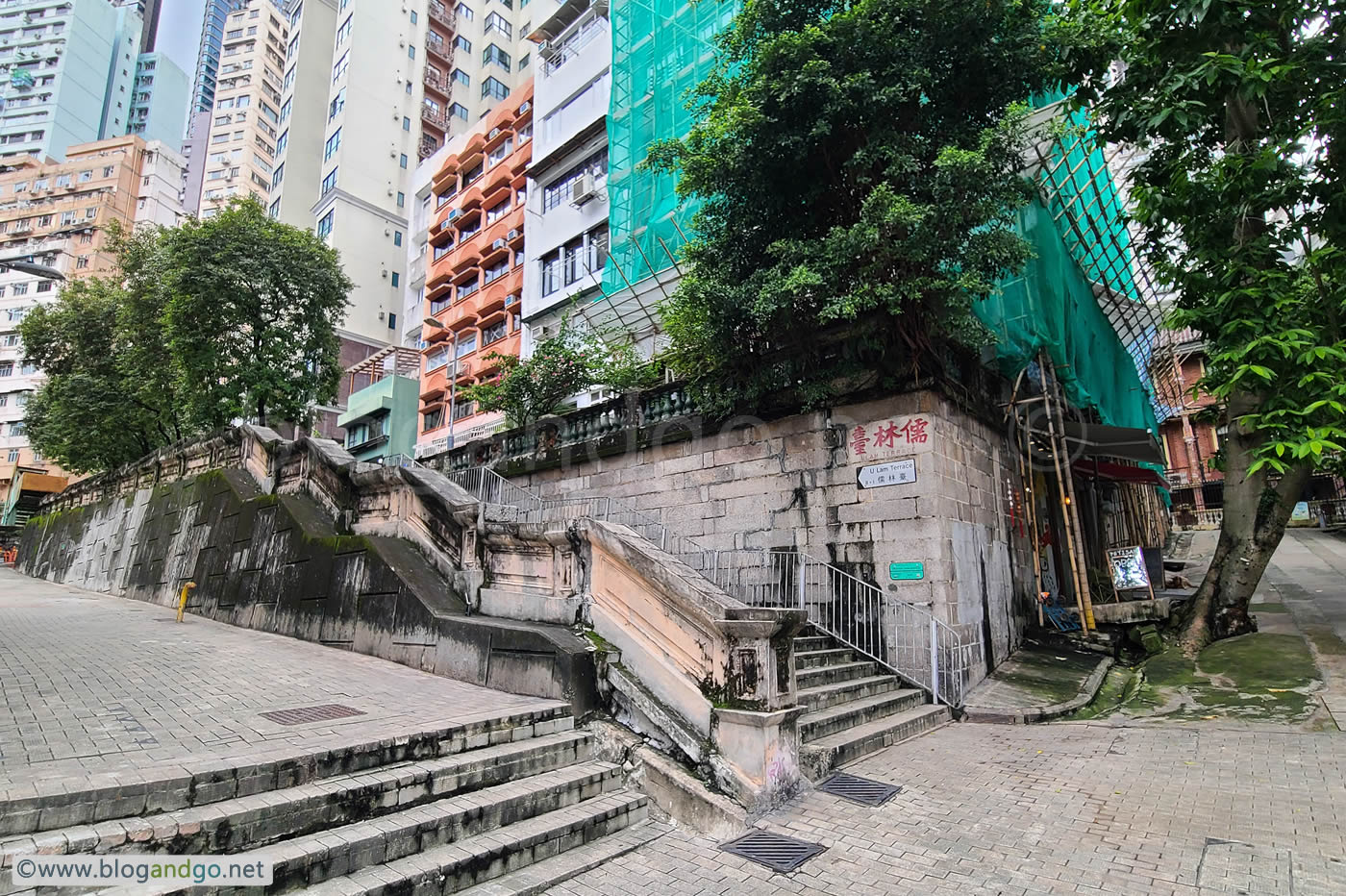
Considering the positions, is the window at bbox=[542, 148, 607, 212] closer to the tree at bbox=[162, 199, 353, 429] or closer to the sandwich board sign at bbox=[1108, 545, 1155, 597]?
the tree at bbox=[162, 199, 353, 429]

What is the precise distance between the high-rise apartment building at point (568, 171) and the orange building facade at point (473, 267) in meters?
2.85

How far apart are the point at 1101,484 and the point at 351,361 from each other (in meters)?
41.5

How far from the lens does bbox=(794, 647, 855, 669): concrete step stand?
756 centimetres

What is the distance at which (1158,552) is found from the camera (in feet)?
45.6

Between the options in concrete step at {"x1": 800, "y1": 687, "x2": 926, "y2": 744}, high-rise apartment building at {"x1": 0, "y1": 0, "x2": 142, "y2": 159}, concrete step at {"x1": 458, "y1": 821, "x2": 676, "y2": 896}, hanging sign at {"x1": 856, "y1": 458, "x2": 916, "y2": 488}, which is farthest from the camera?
high-rise apartment building at {"x1": 0, "y1": 0, "x2": 142, "y2": 159}

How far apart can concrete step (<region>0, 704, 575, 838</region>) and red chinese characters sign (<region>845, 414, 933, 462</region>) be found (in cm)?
613

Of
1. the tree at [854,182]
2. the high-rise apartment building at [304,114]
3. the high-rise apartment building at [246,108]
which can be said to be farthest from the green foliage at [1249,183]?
the high-rise apartment building at [246,108]

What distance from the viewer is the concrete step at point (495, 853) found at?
10.9 ft

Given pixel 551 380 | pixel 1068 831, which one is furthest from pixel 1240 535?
pixel 551 380

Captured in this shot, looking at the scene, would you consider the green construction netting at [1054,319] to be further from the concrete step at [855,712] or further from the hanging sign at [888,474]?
the concrete step at [855,712]

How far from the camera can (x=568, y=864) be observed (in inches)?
155

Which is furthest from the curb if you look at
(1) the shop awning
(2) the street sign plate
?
(1) the shop awning

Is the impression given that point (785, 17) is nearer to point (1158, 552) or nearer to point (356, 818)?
point (356, 818)

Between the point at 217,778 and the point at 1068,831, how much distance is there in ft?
16.8
